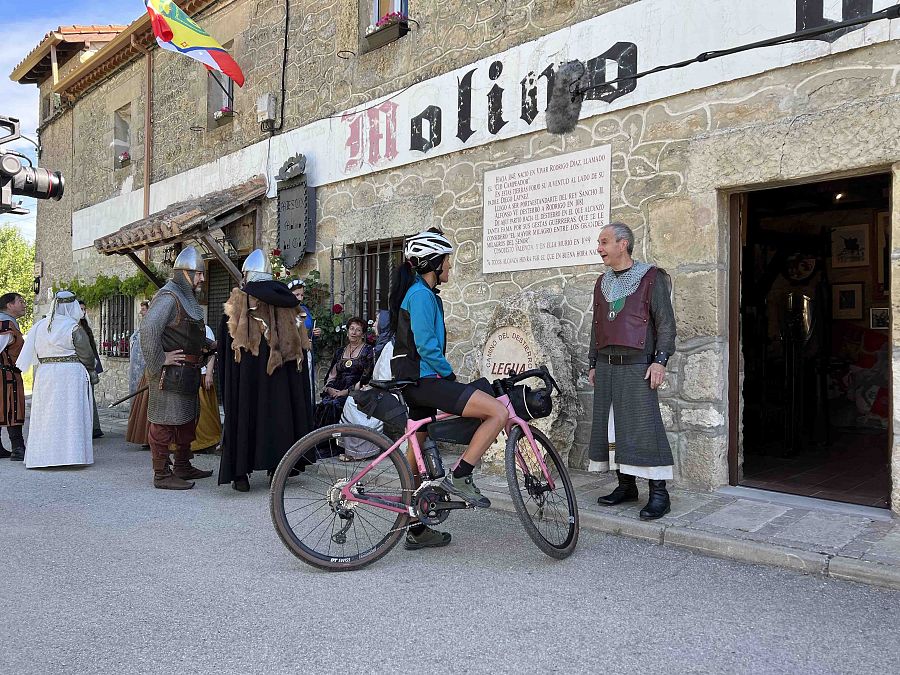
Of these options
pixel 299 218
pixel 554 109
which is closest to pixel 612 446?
pixel 554 109

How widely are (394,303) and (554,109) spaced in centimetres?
305

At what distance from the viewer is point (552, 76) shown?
6.38 m

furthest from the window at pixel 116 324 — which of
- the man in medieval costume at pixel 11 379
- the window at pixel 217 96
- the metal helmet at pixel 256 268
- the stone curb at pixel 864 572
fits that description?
the stone curb at pixel 864 572

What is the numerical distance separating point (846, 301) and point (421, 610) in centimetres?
709

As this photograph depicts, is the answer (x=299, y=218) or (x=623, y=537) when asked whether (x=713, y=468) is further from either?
(x=299, y=218)

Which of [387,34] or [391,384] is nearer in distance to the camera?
[391,384]

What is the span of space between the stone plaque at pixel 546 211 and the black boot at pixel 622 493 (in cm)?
191

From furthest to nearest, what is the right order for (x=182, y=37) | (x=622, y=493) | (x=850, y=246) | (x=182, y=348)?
(x=182, y=37) < (x=850, y=246) < (x=182, y=348) < (x=622, y=493)

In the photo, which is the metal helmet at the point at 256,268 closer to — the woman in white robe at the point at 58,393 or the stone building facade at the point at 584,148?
the stone building facade at the point at 584,148

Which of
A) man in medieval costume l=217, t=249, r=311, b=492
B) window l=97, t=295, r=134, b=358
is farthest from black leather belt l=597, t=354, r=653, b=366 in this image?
window l=97, t=295, r=134, b=358

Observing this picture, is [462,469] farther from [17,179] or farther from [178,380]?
[17,179]

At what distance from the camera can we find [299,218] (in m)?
9.26

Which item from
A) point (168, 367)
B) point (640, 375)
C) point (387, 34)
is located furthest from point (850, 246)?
point (168, 367)

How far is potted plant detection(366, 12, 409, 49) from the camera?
26.1 ft
